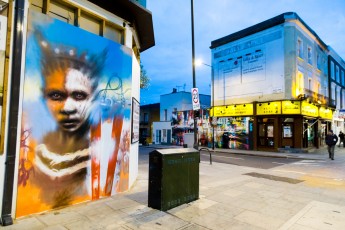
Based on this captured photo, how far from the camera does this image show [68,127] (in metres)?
5.80

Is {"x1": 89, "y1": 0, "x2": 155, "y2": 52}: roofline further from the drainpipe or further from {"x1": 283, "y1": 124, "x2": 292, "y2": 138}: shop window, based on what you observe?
{"x1": 283, "y1": 124, "x2": 292, "y2": 138}: shop window

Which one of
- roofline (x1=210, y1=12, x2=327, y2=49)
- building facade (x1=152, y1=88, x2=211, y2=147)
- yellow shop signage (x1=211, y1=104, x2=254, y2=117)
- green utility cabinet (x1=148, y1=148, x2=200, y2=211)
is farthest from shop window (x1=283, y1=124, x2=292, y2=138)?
green utility cabinet (x1=148, y1=148, x2=200, y2=211)

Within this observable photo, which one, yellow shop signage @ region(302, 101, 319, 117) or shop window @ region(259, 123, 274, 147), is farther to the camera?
shop window @ region(259, 123, 274, 147)

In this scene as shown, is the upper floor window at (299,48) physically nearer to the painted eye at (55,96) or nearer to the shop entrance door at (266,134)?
the shop entrance door at (266,134)

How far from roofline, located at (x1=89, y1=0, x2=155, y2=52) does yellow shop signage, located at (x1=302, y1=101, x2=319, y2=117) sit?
1688cm

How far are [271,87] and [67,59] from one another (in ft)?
66.0

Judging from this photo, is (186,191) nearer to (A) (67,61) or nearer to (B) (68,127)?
(B) (68,127)

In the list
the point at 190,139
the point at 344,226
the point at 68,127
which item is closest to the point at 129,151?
the point at 68,127

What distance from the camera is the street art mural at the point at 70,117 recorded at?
5.14m

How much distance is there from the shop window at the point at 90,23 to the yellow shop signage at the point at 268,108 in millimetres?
18328

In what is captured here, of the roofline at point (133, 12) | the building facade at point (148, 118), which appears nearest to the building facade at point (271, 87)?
the building facade at point (148, 118)

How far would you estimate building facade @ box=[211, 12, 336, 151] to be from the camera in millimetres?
21219

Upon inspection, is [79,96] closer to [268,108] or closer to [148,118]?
[268,108]

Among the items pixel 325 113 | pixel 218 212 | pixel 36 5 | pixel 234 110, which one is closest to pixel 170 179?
pixel 218 212
